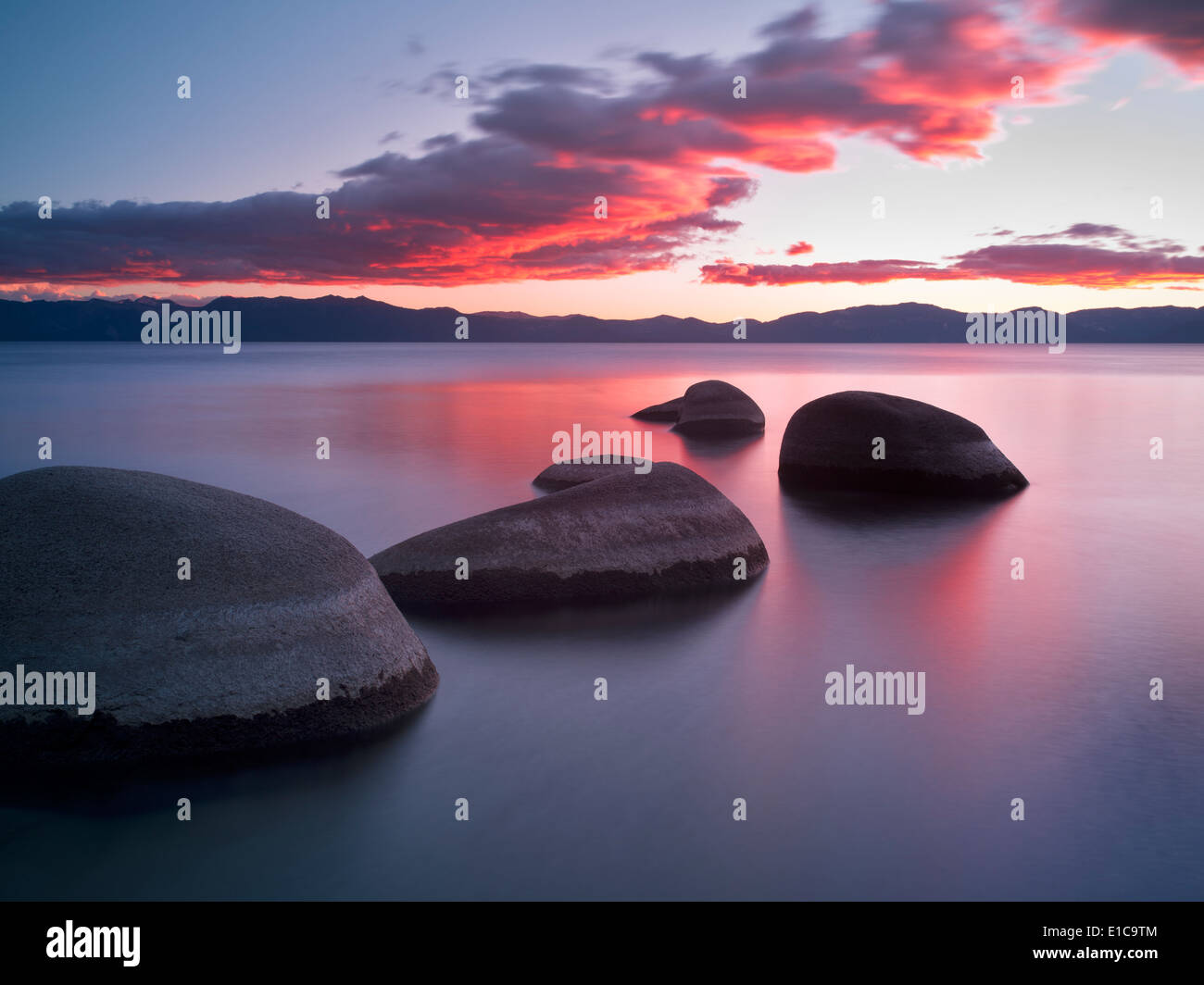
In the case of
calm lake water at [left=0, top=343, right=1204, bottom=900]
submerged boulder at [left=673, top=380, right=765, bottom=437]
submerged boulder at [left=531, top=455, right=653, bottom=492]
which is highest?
submerged boulder at [left=673, top=380, right=765, bottom=437]

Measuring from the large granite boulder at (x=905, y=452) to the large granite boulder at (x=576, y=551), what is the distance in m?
10.9

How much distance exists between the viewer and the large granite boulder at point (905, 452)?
25.5 m

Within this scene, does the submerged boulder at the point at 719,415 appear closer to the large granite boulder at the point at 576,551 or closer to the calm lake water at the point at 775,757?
the calm lake water at the point at 775,757

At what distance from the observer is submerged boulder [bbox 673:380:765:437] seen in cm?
4431

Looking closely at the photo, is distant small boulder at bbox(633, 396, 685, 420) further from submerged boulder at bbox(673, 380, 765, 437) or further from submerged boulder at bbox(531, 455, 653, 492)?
submerged boulder at bbox(531, 455, 653, 492)

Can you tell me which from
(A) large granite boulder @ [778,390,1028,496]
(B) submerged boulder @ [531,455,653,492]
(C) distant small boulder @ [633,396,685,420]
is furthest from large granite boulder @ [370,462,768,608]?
(C) distant small boulder @ [633,396,685,420]

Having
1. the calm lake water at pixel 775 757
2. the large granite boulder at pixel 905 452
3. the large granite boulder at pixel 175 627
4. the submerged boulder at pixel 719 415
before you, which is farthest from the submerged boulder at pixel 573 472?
the submerged boulder at pixel 719 415

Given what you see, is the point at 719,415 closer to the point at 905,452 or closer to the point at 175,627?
the point at 905,452

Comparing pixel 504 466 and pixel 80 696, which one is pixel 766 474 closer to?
pixel 504 466

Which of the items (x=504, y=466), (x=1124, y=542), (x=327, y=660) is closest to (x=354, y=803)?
(x=327, y=660)

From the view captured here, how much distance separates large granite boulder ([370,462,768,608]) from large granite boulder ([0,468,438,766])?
3954mm

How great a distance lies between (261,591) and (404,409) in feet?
158

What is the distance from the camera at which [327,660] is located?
9.53m

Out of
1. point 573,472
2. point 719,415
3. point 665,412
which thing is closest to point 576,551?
point 573,472
